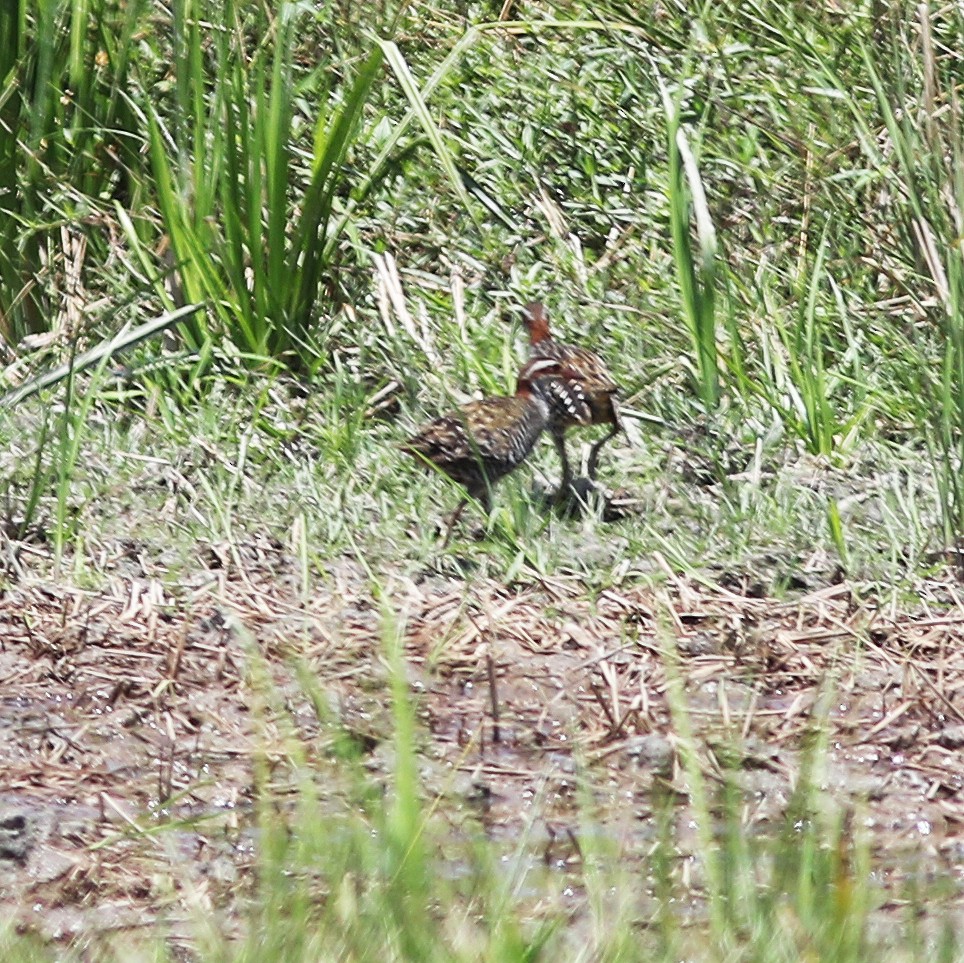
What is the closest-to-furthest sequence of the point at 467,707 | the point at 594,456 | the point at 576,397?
the point at 467,707 → the point at 576,397 → the point at 594,456

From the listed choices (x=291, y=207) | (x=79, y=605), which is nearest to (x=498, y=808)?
(x=79, y=605)

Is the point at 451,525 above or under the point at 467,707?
above

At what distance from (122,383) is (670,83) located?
277 cm

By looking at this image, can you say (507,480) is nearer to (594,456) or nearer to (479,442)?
(594,456)

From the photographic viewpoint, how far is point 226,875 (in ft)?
12.4

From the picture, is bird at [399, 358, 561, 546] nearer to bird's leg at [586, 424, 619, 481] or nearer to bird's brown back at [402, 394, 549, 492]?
bird's brown back at [402, 394, 549, 492]

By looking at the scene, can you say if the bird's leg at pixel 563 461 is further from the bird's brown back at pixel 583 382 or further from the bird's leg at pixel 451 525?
the bird's leg at pixel 451 525

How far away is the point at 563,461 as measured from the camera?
564 cm

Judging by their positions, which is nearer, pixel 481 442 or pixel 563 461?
pixel 481 442

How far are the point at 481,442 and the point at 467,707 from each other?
855 mm

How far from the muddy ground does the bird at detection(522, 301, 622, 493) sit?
2.22 feet

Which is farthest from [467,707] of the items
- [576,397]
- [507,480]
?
[576,397]

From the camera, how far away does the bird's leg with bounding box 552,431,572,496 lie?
5605 mm

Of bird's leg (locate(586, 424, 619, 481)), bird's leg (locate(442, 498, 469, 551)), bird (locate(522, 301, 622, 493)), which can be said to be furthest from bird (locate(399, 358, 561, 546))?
bird's leg (locate(586, 424, 619, 481))
